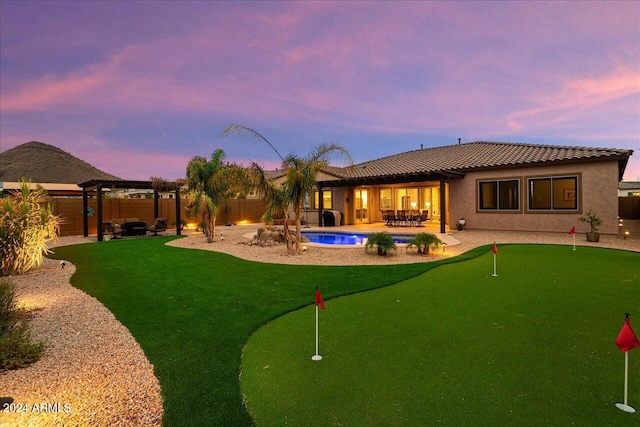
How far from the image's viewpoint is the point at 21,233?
7.88 m

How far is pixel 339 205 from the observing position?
71.8 ft

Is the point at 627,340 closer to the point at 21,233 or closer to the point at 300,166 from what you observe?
the point at 300,166

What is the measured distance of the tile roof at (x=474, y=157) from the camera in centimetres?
1392

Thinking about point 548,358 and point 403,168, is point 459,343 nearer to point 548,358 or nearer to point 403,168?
point 548,358

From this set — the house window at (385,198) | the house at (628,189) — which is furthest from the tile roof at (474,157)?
the house at (628,189)

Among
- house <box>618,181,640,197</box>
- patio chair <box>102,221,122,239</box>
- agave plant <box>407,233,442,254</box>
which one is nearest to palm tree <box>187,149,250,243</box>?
patio chair <box>102,221,122,239</box>

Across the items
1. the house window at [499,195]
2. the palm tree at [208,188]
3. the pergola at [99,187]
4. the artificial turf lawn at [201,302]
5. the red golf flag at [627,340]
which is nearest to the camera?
the red golf flag at [627,340]

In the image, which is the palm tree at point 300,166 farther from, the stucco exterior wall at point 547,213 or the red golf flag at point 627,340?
the stucco exterior wall at point 547,213

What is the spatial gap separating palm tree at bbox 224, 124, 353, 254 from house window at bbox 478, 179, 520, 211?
396 inches

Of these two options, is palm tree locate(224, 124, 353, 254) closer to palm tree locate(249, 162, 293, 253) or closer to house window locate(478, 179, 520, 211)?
palm tree locate(249, 162, 293, 253)

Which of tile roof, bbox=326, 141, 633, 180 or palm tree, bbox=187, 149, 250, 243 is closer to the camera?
palm tree, bbox=187, 149, 250, 243

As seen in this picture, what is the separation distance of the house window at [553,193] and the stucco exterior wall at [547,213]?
0.76 feet

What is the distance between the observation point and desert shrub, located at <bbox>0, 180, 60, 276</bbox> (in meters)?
7.67

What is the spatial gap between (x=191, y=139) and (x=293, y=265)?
38081 mm
